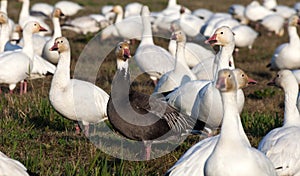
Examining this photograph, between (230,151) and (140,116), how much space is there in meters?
2.67

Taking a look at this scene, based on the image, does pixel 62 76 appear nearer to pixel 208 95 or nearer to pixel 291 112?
pixel 208 95

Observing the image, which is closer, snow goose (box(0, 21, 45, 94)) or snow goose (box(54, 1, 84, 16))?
snow goose (box(0, 21, 45, 94))

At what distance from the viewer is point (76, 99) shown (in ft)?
26.5

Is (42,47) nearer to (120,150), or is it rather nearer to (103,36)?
(103,36)

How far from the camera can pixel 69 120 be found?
8.77 meters

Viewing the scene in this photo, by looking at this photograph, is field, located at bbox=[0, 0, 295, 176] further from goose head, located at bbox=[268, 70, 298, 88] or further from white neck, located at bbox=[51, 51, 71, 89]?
goose head, located at bbox=[268, 70, 298, 88]

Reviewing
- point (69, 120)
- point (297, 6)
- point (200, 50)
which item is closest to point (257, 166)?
point (69, 120)

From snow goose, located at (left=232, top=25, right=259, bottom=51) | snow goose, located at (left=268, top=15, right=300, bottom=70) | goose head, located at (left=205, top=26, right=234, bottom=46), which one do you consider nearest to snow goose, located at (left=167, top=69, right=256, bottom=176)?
goose head, located at (left=205, top=26, right=234, bottom=46)

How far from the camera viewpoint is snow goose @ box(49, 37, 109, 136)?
796cm

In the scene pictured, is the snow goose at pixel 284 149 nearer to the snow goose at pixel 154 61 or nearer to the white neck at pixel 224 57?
the white neck at pixel 224 57

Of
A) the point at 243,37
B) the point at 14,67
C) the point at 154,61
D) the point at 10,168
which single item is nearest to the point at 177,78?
the point at 154,61

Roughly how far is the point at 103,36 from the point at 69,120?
12393mm

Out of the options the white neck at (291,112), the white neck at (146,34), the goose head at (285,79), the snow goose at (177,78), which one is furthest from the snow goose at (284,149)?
the white neck at (146,34)

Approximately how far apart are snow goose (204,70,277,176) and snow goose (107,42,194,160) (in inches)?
96.8
